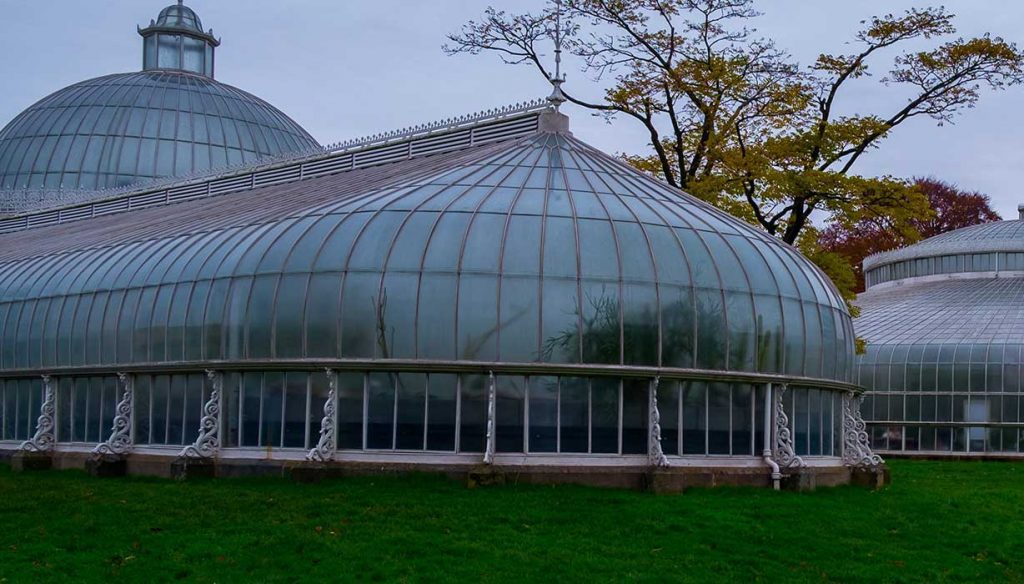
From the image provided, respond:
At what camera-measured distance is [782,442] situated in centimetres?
3088

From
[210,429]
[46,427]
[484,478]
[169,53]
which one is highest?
[169,53]

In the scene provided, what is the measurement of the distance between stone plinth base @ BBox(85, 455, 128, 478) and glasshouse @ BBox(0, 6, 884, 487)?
8cm

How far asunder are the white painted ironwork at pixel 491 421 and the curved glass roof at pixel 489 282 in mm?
487

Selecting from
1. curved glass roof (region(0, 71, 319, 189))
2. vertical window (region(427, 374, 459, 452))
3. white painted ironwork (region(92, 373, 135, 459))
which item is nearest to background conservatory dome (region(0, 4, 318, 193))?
curved glass roof (region(0, 71, 319, 189))

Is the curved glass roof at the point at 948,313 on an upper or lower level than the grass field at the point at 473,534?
upper

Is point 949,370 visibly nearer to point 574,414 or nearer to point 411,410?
point 574,414

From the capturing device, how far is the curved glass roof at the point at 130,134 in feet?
193

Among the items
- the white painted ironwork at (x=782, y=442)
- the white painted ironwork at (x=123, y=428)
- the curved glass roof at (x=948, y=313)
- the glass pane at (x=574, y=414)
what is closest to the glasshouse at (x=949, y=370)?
the curved glass roof at (x=948, y=313)

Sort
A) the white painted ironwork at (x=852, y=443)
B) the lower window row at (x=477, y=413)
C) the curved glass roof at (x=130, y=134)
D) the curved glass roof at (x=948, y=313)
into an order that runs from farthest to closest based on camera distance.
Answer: the curved glass roof at (x=130, y=134) < the curved glass roof at (x=948, y=313) < the white painted ironwork at (x=852, y=443) < the lower window row at (x=477, y=413)

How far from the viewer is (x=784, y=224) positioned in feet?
143

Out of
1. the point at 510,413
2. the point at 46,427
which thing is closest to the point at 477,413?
the point at 510,413

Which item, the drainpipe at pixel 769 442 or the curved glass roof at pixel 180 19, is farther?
the curved glass roof at pixel 180 19

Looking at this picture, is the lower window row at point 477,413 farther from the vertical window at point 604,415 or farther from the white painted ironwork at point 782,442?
the white painted ironwork at point 782,442

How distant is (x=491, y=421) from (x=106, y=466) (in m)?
8.97
